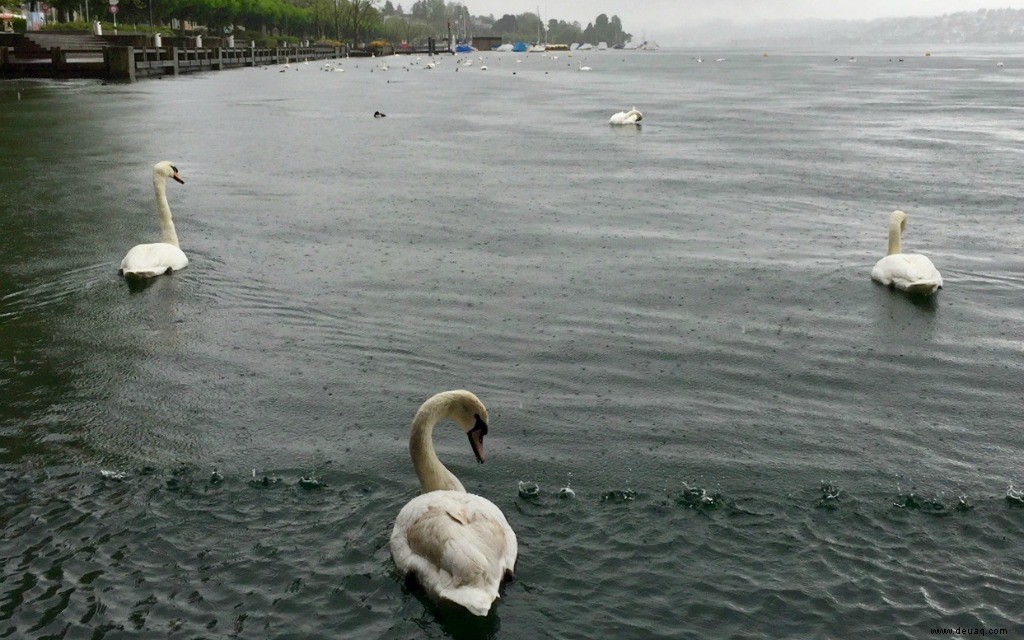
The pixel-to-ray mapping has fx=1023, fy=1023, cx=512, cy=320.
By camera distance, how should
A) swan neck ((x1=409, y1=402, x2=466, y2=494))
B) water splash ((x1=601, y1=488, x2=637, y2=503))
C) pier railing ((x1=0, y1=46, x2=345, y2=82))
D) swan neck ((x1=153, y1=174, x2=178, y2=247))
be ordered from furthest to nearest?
pier railing ((x1=0, y1=46, x2=345, y2=82)) → swan neck ((x1=153, y1=174, x2=178, y2=247)) → water splash ((x1=601, y1=488, x2=637, y2=503)) → swan neck ((x1=409, y1=402, x2=466, y2=494))

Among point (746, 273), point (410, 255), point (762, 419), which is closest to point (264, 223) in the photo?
point (410, 255)

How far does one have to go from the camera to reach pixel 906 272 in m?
14.0

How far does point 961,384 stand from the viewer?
10.9m

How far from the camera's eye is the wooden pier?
185ft

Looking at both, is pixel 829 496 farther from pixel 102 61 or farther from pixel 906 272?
pixel 102 61

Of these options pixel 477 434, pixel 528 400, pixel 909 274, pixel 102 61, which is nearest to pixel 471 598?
pixel 477 434

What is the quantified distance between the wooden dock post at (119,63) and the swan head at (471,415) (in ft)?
188

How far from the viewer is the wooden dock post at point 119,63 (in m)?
58.7

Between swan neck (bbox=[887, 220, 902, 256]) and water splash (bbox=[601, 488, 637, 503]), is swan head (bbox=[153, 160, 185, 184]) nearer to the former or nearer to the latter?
water splash (bbox=[601, 488, 637, 503])

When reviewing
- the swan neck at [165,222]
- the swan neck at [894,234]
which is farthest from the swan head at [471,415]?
the swan neck at [894,234]

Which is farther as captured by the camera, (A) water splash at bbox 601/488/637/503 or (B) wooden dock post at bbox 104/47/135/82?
(B) wooden dock post at bbox 104/47/135/82

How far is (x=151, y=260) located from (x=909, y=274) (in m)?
10.5

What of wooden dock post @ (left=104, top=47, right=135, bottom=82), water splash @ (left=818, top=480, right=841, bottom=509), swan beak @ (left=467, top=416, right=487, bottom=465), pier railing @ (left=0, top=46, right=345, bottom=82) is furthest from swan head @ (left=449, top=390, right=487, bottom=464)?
wooden dock post @ (left=104, top=47, right=135, bottom=82)

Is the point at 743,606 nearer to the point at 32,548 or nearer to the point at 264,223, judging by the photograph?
the point at 32,548
